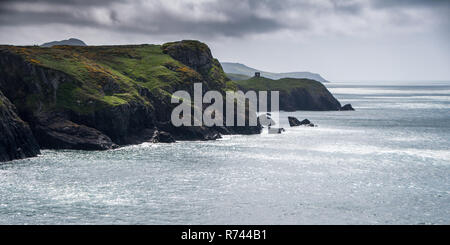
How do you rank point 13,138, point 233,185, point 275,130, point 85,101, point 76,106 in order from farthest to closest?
1. point 275,130
2. point 85,101
3. point 76,106
4. point 13,138
5. point 233,185

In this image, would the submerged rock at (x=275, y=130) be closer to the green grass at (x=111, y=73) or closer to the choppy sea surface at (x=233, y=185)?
the choppy sea surface at (x=233, y=185)

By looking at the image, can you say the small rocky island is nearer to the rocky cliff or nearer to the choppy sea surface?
the rocky cliff

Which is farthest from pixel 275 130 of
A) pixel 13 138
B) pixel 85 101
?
pixel 13 138

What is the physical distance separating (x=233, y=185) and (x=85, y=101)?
56658 mm

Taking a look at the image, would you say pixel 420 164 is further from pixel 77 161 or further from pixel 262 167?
pixel 77 161

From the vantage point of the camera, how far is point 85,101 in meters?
118

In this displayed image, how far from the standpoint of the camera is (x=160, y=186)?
242ft

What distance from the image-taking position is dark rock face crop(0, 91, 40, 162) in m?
92.1

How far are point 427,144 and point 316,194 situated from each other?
6869 centimetres

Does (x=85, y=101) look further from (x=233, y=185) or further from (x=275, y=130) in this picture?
(x=275, y=130)

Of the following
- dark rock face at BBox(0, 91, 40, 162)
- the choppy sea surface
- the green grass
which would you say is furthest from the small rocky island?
the choppy sea surface

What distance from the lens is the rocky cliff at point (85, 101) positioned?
362 feet
